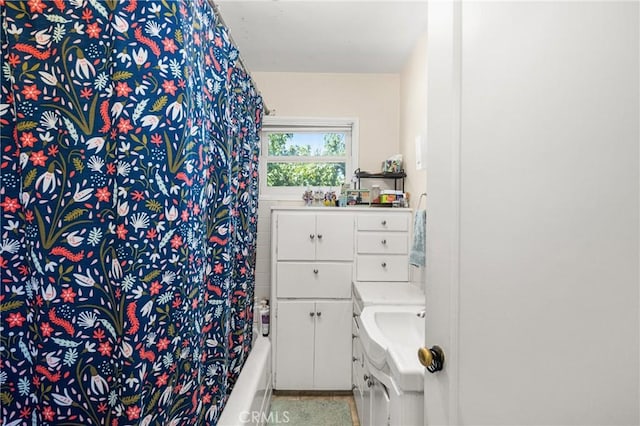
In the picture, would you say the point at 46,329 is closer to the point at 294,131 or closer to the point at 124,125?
the point at 124,125

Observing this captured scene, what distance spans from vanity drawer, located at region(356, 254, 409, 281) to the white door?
1618mm


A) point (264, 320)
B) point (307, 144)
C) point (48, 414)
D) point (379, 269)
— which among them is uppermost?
point (307, 144)

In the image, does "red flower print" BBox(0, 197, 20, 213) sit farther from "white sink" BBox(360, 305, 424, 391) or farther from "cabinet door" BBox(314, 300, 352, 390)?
"cabinet door" BBox(314, 300, 352, 390)

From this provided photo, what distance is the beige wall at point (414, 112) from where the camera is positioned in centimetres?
221

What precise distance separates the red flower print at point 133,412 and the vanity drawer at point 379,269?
177 centimetres

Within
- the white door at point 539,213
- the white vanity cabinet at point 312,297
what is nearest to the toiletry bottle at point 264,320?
the white vanity cabinet at point 312,297

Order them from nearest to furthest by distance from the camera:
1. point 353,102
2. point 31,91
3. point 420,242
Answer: point 31,91, point 420,242, point 353,102

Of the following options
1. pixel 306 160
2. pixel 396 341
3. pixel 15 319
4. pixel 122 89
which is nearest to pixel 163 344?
pixel 15 319

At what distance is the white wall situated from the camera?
9.27 feet

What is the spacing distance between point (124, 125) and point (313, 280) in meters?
1.81

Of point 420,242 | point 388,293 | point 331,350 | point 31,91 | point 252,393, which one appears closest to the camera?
point 31,91

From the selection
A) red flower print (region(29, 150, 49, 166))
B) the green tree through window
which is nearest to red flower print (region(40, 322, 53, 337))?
red flower print (region(29, 150, 49, 166))

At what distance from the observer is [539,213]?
20.7 inches

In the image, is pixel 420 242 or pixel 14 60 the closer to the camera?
pixel 14 60
